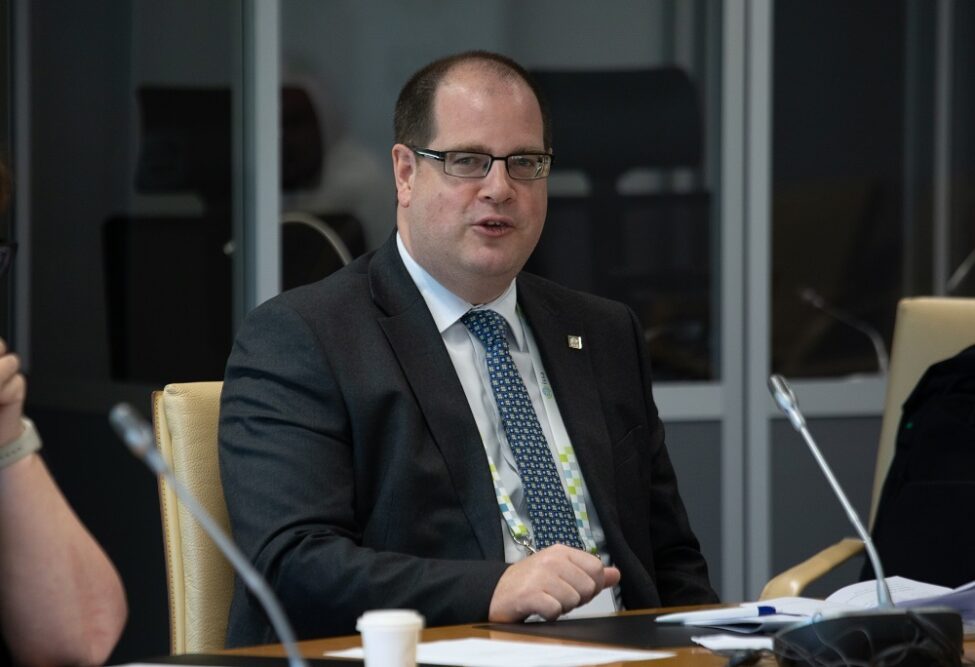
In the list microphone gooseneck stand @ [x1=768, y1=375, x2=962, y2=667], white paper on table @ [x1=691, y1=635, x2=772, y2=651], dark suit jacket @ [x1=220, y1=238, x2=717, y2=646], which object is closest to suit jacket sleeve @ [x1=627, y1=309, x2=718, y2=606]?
dark suit jacket @ [x1=220, y1=238, x2=717, y2=646]

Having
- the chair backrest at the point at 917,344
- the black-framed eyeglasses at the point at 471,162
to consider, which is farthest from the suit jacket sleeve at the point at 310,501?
the chair backrest at the point at 917,344

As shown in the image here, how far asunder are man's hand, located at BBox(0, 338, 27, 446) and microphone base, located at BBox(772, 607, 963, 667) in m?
0.85

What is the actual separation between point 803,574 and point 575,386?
1.60ft

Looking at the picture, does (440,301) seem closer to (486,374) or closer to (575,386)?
(486,374)

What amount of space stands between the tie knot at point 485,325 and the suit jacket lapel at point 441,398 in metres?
0.08

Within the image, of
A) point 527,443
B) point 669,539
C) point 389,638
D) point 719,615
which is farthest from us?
point 669,539

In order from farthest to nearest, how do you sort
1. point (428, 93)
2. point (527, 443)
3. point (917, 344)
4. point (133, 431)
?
point (917, 344)
point (428, 93)
point (527, 443)
point (133, 431)

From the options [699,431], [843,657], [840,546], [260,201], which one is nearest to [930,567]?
[840,546]

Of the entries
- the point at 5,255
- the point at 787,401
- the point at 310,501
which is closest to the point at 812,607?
the point at 787,401

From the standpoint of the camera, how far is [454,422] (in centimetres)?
231

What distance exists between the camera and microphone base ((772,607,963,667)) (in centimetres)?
157

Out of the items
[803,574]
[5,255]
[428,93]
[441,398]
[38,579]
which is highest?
[428,93]

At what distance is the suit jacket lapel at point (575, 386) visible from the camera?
243cm

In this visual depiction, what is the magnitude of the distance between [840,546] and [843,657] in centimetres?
124
